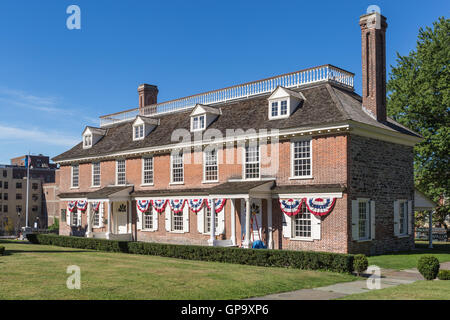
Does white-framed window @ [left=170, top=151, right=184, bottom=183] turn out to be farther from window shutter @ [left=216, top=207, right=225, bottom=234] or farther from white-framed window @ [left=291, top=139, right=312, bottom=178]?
white-framed window @ [left=291, top=139, right=312, bottom=178]

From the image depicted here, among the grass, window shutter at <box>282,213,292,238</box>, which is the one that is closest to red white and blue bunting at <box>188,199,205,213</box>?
window shutter at <box>282,213,292,238</box>

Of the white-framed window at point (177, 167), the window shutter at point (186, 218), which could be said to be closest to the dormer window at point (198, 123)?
the white-framed window at point (177, 167)

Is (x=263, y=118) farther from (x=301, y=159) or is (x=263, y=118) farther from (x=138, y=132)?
(x=138, y=132)

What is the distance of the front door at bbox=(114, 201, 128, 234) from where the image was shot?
35056 millimetres

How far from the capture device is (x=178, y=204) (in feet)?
98.6

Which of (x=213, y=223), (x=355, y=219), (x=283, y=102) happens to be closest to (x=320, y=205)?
(x=355, y=219)

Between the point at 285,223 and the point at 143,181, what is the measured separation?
12.9 meters

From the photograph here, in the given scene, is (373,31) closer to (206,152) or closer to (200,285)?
(206,152)

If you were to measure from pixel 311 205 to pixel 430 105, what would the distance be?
54.4 ft

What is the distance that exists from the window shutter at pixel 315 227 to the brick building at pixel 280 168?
0.05m

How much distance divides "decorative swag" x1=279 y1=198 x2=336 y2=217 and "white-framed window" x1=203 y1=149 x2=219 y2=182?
5493mm

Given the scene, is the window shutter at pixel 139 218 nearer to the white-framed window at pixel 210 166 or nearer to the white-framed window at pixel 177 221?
the white-framed window at pixel 177 221

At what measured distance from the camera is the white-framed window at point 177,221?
3058cm

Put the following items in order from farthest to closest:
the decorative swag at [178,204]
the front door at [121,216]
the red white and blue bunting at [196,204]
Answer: the front door at [121,216] → the red white and blue bunting at [196,204] → the decorative swag at [178,204]
